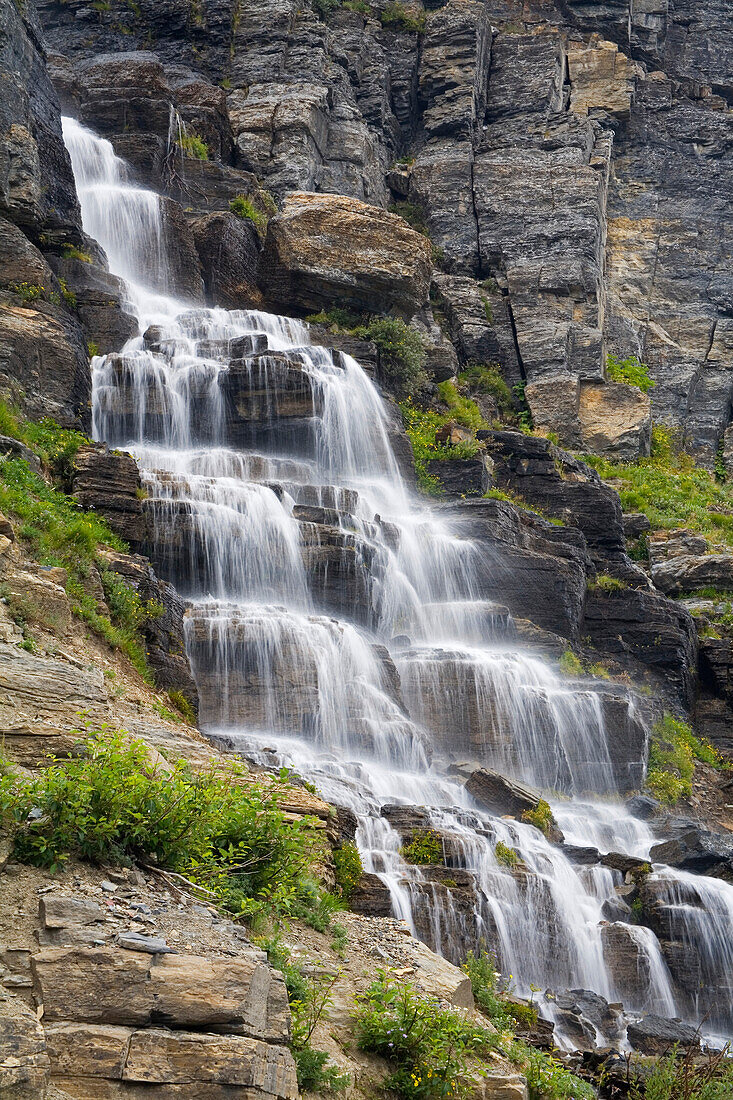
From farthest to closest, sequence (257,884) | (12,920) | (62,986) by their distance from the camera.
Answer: (257,884)
(12,920)
(62,986)

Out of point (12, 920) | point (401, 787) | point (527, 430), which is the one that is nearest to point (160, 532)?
point (401, 787)

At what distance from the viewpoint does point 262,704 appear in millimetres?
17312

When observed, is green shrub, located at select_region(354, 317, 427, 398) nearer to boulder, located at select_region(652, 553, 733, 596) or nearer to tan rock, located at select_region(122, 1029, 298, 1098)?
boulder, located at select_region(652, 553, 733, 596)

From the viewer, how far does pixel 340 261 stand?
31.5 metres

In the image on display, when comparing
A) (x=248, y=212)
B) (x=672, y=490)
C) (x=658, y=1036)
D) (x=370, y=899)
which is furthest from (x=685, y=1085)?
(x=248, y=212)

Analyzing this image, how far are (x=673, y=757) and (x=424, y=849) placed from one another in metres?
11.0

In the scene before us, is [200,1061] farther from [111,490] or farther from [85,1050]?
[111,490]

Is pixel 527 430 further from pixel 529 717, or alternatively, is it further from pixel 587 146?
pixel 529 717

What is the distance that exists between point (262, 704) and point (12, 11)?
18.2 metres

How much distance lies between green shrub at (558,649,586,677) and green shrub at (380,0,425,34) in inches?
1331

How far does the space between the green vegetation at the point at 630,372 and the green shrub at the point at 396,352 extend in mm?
11697

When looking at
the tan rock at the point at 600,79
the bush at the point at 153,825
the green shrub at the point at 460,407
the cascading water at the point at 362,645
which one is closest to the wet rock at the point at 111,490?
the cascading water at the point at 362,645

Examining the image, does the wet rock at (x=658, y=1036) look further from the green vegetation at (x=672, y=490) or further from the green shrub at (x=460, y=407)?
the green shrub at (x=460, y=407)

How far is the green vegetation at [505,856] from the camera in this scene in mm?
14516
